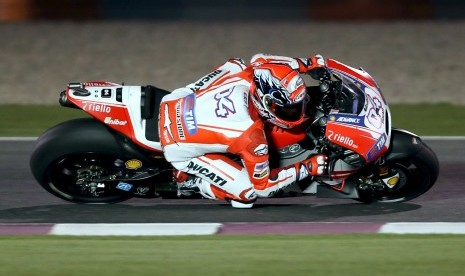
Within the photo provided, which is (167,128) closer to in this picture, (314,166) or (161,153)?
(161,153)

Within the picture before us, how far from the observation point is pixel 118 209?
9.25 m

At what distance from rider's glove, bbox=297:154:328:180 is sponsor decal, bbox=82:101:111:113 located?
60.3 inches

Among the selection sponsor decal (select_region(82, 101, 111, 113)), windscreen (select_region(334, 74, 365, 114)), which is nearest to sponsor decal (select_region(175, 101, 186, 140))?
sponsor decal (select_region(82, 101, 111, 113))

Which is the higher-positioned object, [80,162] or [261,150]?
[261,150]

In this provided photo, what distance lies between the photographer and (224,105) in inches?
343

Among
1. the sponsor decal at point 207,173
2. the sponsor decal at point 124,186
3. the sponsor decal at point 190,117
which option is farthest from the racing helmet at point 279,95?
the sponsor decal at point 124,186

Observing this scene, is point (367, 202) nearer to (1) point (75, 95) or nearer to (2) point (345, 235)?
(2) point (345, 235)

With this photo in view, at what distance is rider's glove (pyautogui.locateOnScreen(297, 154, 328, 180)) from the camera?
8672 mm

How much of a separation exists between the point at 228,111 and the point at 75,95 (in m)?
1.23

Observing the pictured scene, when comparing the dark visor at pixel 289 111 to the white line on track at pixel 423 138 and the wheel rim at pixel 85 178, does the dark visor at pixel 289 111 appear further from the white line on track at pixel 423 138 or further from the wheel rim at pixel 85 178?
the white line on track at pixel 423 138

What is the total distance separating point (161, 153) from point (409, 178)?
76.4 inches

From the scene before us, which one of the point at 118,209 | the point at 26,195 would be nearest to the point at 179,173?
the point at 118,209

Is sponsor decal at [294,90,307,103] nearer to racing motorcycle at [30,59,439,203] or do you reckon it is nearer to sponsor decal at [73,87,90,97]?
racing motorcycle at [30,59,439,203]
